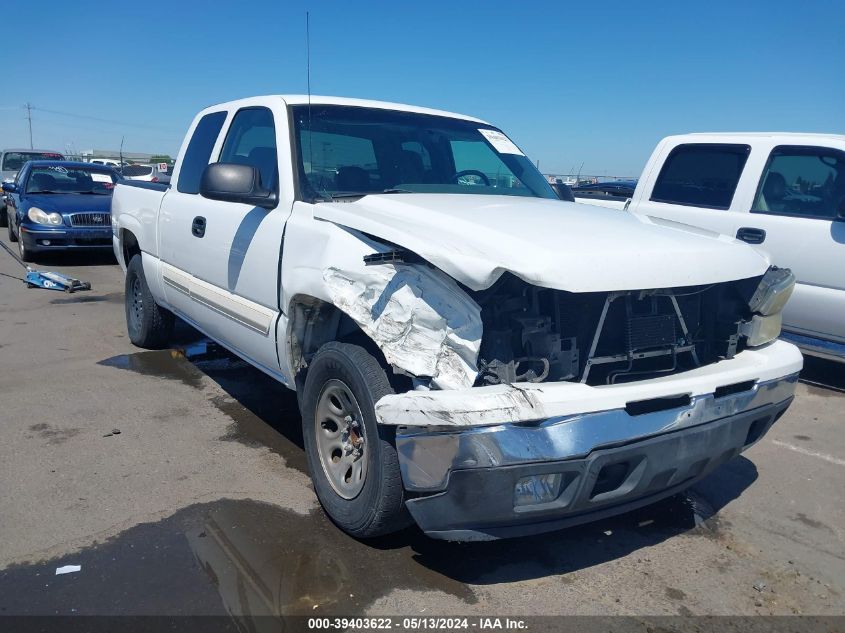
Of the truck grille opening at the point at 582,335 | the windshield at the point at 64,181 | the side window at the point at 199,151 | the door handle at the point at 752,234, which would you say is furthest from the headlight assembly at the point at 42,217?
the truck grille opening at the point at 582,335

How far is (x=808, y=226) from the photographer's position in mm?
5844

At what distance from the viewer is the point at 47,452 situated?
13.7ft

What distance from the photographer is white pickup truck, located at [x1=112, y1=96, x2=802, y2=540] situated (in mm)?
2568

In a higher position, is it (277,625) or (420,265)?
(420,265)

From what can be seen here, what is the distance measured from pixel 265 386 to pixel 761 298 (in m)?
3.67

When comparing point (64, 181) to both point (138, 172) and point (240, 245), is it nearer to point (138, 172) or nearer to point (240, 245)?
point (138, 172)

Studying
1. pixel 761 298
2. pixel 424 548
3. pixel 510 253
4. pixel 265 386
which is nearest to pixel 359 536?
pixel 424 548

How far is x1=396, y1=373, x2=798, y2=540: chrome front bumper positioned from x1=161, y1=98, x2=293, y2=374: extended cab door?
1.45m

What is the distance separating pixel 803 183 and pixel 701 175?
917 millimetres

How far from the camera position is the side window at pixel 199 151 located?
4.98 m

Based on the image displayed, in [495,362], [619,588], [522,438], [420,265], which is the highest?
[420,265]

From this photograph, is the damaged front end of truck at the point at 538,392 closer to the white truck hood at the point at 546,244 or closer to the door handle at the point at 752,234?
the white truck hood at the point at 546,244

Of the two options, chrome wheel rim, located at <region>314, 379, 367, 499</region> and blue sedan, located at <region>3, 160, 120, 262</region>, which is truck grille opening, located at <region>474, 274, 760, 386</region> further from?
blue sedan, located at <region>3, 160, 120, 262</region>

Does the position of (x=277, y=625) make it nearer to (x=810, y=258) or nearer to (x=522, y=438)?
(x=522, y=438)
